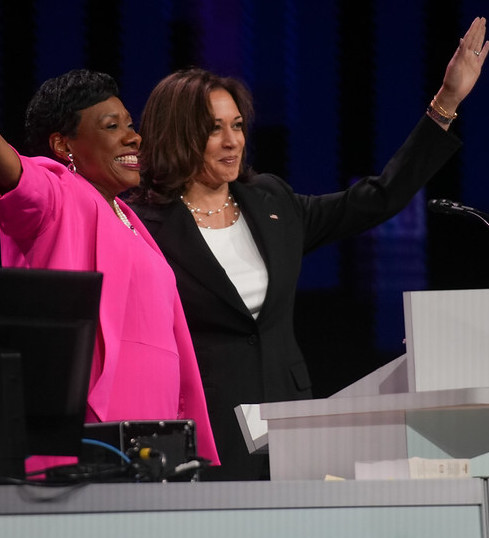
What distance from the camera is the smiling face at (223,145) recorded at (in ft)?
8.22

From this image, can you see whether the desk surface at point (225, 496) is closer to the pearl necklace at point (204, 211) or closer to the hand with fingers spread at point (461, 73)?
the pearl necklace at point (204, 211)

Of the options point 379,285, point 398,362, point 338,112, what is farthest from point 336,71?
point 398,362

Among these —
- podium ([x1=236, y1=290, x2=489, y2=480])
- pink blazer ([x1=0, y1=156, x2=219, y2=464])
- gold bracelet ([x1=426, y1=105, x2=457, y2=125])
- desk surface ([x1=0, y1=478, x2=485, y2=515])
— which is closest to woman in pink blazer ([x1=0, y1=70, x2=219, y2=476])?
pink blazer ([x1=0, y1=156, x2=219, y2=464])

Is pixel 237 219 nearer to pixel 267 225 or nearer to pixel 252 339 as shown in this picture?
pixel 267 225

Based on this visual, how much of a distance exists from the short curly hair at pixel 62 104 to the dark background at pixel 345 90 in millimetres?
1123

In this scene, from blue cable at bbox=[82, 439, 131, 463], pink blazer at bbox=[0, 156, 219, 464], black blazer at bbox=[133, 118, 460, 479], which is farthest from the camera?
black blazer at bbox=[133, 118, 460, 479]

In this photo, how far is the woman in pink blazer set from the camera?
187 centimetres

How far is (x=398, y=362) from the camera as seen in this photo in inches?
69.6

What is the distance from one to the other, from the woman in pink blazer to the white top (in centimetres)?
26

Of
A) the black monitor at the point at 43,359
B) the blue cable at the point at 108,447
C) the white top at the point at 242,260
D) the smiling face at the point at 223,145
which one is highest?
the smiling face at the point at 223,145

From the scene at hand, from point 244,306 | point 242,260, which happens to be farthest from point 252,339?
point 242,260

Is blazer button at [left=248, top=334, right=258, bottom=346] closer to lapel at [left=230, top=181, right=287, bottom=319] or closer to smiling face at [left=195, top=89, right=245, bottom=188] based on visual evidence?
lapel at [left=230, top=181, right=287, bottom=319]

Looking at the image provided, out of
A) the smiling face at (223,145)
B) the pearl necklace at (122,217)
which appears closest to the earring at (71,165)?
the pearl necklace at (122,217)

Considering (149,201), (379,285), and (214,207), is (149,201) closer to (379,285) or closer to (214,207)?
(214,207)
